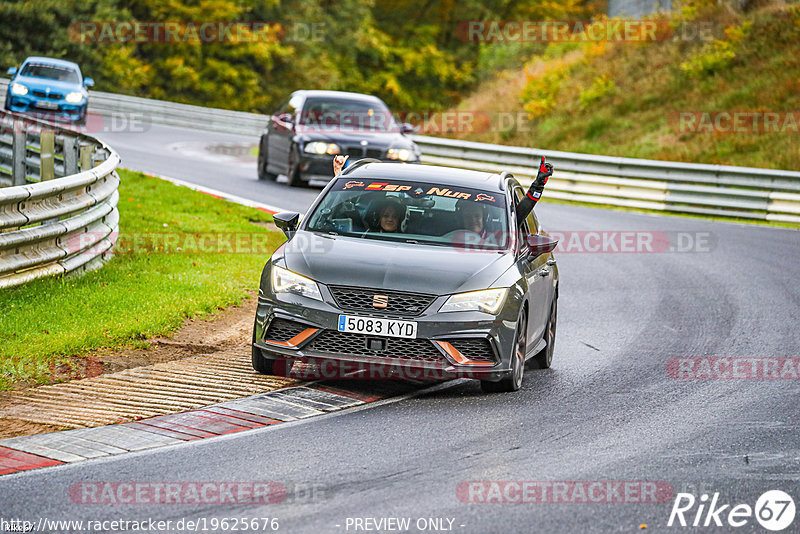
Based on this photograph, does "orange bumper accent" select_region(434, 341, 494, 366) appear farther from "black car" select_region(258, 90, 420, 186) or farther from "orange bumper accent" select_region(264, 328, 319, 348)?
"black car" select_region(258, 90, 420, 186)

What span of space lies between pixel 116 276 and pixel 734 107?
23.2m

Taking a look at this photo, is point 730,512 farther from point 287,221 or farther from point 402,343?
point 287,221

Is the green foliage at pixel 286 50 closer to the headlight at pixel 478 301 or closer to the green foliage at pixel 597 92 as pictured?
the green foliage at pixel 597 92

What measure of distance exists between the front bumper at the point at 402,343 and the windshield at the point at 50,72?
2373cm

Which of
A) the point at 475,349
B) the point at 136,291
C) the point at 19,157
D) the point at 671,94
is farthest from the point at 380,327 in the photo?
the point at 671,94

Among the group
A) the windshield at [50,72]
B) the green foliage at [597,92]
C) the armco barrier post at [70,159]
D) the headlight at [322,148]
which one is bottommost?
the headlight at [322,148]

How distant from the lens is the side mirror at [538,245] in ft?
31.4

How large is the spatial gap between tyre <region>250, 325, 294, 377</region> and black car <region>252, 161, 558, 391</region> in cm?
1

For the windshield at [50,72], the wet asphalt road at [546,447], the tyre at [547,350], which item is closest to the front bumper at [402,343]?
the wet asphalt road at [546,447]

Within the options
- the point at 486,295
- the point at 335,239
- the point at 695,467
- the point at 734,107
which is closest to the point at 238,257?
the point at 335,239

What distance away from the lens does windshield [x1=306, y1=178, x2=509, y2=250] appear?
948cm

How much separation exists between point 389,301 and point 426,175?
2.07m

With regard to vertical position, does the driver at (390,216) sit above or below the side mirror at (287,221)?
above

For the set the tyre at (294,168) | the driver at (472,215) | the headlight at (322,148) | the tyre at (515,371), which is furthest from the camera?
the tyre at (294,168)
